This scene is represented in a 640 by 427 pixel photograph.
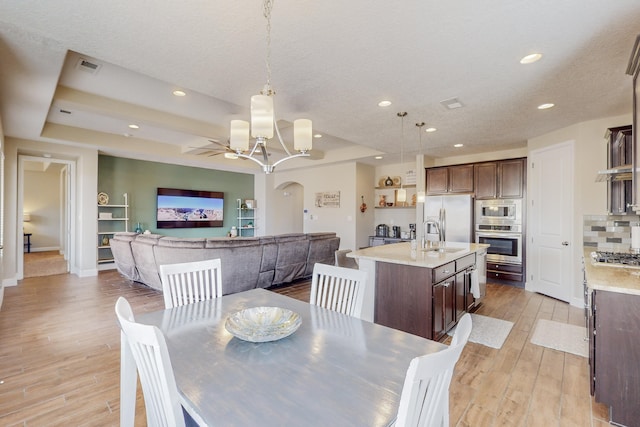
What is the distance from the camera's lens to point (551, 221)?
4512 millimetres

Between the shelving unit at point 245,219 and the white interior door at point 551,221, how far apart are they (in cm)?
696

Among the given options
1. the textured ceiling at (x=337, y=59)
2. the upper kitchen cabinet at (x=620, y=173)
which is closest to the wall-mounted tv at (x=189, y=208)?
the textured ceiling at (x=337, y=59)

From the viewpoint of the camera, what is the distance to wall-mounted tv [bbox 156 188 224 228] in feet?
24.2

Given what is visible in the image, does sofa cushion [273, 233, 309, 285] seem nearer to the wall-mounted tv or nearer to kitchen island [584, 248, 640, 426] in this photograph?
kitchen island [584, 248, 640, 426]

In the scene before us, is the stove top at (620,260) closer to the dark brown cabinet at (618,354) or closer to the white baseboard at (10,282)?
the dark brown cabinet at (618,354)

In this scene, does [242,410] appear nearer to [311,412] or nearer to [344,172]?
[311,412]

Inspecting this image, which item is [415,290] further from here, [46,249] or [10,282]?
[46,249]

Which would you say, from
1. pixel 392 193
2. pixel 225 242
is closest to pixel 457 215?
pixel 392 193

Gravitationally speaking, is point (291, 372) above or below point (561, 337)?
above

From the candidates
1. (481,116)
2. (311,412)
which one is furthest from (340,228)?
(311,412)

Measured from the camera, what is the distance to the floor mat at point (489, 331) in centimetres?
297

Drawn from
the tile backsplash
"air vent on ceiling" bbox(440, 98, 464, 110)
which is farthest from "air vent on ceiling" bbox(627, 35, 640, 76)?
the tile backsplash

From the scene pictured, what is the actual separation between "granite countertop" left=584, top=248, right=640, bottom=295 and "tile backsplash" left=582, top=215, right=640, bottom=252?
1745mm

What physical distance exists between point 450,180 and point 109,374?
19.5 feet
